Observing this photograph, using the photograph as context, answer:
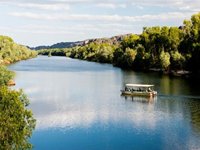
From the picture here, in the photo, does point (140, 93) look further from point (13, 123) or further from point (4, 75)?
point (13, 123)

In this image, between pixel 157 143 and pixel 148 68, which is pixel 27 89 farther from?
pixel 148 68

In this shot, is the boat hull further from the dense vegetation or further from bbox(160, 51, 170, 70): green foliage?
bbox(160, 51, 170, 70): green foliage

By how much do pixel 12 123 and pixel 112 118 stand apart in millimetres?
26450

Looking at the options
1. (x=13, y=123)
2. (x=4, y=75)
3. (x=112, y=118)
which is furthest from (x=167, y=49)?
(x=13, y=123)

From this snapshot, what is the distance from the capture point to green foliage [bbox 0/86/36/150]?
30391mm

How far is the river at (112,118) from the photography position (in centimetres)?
4516

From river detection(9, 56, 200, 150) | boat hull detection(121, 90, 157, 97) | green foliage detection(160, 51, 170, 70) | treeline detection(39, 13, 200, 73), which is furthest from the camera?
green foliage detection(160, 51, 170, 70)

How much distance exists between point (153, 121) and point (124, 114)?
5.61 meters

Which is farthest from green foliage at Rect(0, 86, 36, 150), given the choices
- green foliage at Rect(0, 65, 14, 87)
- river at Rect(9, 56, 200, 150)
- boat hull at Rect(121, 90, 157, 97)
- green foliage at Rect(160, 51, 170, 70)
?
green foliage at Rect(160, 51, 170, 70)

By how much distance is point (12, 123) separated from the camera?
3098 centimetres

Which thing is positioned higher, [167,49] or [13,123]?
[167,49]

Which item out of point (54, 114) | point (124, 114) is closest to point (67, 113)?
point (54, 114)

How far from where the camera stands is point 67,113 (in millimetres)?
59125

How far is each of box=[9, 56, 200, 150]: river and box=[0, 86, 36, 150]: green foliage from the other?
493 inches
